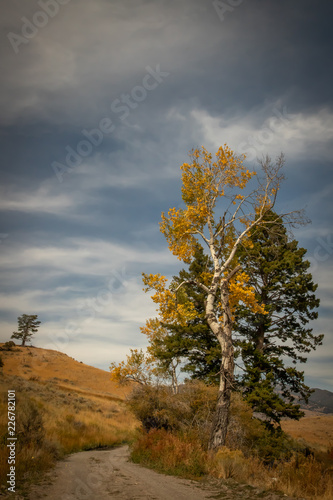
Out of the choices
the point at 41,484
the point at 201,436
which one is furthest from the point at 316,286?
the point at 41,484

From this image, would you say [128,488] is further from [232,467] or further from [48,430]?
[48,430]

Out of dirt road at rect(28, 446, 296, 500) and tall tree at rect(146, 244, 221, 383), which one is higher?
tall tree at rect(146, 244, 221, 383)

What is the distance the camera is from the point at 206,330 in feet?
55.0

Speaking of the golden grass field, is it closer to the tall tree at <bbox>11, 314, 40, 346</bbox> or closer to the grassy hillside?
the grassy hillside

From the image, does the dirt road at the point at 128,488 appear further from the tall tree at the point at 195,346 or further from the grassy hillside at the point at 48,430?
the tall tree at the point at 195,346

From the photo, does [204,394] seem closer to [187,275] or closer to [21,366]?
[187,275]

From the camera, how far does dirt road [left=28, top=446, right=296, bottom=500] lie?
5703 millimetres

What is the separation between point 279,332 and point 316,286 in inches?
142

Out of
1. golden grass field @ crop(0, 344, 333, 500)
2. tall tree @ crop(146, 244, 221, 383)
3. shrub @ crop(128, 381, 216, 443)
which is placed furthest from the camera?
tall tree @ crop(146, 244, 221, 383)

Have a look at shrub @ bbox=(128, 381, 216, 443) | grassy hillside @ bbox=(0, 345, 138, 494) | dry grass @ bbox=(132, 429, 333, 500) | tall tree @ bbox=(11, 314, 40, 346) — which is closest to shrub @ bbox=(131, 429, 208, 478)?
dry grass @ bbox=(132, 429, 333, 500)

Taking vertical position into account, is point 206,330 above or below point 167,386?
above

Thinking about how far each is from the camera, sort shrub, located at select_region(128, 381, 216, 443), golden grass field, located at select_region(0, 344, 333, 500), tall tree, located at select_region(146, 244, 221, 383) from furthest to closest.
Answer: tall tree, located at select_region(146, 244, 221, 383) < shrub, located at select_region(128, 381, 216, 443) < golden grass field, located at select_region(0, 344, 333, 500)

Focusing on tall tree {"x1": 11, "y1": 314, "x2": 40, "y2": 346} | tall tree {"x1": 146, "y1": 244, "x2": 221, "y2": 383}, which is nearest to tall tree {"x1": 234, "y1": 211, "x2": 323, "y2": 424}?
tall tree {"x1": 146, "y1": 244, "x2": 221, "y2": 383}

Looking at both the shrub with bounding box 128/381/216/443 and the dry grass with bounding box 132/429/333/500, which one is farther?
the shrub with bounding box 128/381/216/443
